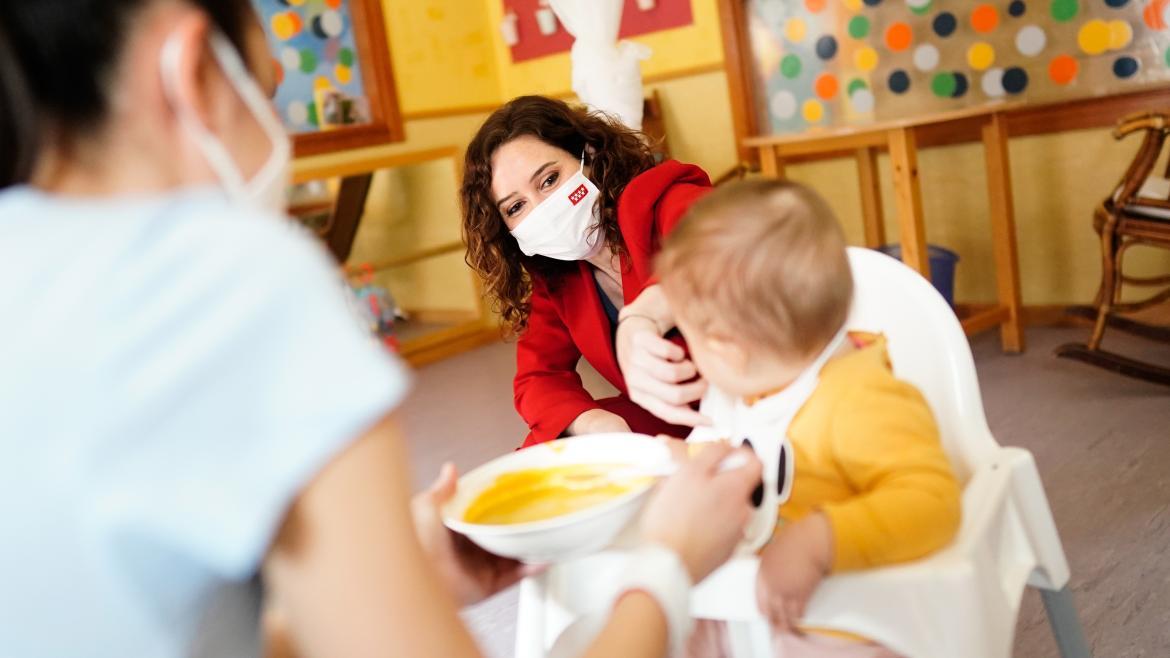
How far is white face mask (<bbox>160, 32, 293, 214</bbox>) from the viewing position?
0.54 meters

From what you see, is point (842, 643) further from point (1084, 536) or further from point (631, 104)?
point (631, 104)

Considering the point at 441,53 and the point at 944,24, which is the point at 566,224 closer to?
the point at 944,24

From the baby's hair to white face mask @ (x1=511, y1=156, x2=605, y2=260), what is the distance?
24.8 inches

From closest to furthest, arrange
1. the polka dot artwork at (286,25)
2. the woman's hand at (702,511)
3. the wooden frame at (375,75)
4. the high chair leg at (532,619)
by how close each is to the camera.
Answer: the woman's hand at (702,511), the high chair leg at (532,619), the polka dot artwork at (286,25), the wooden frame at (375,75)

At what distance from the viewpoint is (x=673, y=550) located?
2.38 ft

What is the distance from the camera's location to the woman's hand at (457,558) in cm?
92

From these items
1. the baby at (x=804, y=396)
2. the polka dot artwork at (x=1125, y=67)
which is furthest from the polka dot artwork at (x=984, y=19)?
the baby at (x=804, y=396)

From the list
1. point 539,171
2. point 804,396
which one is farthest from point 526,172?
point 804,396

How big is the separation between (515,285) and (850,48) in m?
2.58

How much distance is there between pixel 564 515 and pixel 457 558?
6.2 inches

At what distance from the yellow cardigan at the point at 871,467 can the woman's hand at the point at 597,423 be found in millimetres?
457

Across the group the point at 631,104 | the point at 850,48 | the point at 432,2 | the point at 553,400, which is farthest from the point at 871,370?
the point at 432,2

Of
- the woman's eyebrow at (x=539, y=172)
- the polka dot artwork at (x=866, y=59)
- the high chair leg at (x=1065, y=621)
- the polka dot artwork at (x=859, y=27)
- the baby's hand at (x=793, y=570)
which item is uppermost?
the polka dot artwork at (x=859, y=27)

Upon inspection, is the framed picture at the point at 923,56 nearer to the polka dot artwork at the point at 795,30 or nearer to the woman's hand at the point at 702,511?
the polka dot artwork at the point at 795,30
